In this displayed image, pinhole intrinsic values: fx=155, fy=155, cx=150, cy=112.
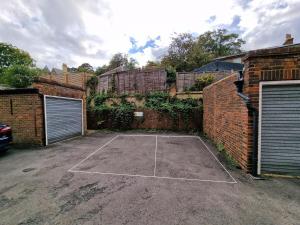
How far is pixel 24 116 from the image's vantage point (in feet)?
19.9

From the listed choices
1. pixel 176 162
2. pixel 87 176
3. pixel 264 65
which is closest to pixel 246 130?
pixel 264 65

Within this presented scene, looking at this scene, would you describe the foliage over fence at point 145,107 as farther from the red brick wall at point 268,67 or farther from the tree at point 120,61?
the tree at point 120,61

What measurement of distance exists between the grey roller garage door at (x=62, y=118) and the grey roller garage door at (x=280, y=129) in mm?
7304

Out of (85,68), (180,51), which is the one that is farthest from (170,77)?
(85,68)

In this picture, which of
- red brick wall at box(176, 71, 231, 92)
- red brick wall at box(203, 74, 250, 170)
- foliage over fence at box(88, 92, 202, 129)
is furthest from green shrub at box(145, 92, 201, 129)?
red brick wall at box(203, 74, 250, 170)

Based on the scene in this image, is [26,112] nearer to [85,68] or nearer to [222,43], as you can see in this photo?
[85,68]

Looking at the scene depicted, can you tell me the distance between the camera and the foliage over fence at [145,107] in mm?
9875

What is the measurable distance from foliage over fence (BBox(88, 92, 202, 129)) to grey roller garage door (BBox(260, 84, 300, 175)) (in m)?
6.20

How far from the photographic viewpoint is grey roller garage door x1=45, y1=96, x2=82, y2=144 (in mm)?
6434

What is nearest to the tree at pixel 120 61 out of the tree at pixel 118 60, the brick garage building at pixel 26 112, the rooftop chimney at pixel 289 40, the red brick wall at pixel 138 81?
the tree at pixel 118 60

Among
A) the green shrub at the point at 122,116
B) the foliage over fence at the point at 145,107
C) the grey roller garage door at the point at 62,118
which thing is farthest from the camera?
the green shrub at the point at 122,116

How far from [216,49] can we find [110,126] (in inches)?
1080

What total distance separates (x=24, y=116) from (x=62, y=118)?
1440mm

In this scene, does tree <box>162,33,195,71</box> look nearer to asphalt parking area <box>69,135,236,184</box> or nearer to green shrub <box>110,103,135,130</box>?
green shrub <box>110,103,135,130</box>
